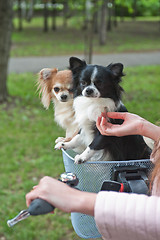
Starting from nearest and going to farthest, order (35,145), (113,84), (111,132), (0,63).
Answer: (111,132), (113,84), (35,145), (0,63)

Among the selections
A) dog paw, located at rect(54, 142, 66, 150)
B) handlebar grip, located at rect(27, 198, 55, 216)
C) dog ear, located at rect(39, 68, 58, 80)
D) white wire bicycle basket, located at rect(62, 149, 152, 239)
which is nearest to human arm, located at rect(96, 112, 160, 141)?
white wire bicycle basket, located at rect(62, 149, 152, 239)

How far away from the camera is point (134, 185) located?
4.34ft

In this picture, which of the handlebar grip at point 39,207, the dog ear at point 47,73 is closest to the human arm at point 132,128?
the dog ear at point 47,73

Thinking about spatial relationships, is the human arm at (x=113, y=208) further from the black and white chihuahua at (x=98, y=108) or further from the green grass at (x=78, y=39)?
the green grass at (x=78, y=39)

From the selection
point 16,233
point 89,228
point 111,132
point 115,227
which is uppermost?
point 111,132

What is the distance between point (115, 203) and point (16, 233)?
2400 millimetres

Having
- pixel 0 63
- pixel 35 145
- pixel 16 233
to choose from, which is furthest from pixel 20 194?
pixel 0 63

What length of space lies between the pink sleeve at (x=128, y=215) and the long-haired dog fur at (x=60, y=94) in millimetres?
776

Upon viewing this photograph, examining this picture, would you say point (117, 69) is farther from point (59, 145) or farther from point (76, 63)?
point (59, 145)

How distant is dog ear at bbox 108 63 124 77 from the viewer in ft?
5.02

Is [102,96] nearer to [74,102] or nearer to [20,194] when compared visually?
[74,102]

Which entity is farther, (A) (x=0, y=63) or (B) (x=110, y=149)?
(A) (x=0, y=63)

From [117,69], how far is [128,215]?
747mm

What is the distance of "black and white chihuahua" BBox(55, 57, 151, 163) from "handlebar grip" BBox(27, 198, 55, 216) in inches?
18.5
